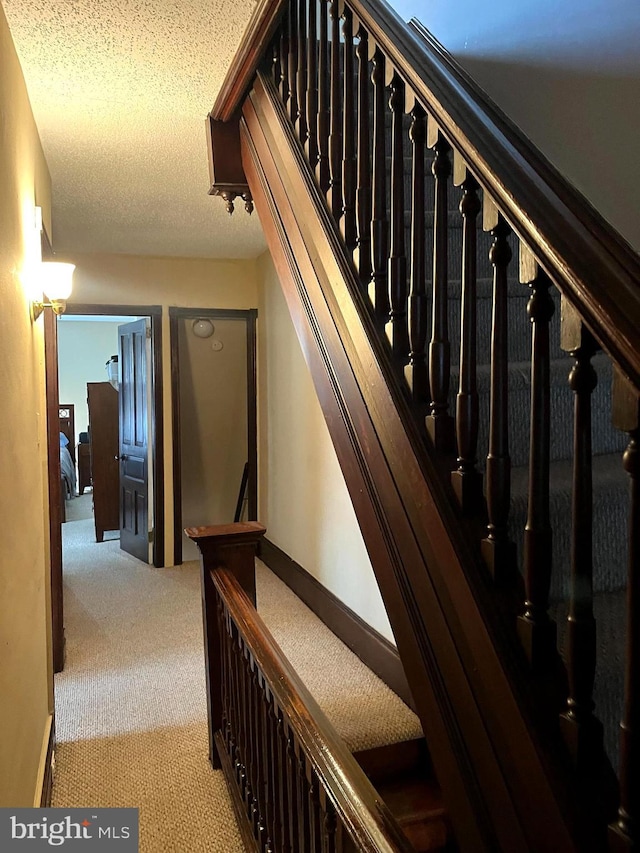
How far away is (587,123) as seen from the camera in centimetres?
162

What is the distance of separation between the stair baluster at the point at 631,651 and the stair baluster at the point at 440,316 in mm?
440

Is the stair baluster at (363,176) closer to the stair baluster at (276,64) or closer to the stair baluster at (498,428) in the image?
the stair baluster at (498,428)

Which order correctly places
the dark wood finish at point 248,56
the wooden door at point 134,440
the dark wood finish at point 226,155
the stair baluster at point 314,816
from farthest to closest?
1. the wooden door at point 134,440
2. the dark wood finish at point 226,155
3. the dark wood finish at point 248,56
4. the stair baluster at point 314,816

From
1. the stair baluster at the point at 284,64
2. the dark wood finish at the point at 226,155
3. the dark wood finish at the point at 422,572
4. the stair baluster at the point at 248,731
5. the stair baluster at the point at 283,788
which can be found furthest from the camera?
the dark wood finish at the point at 226,155

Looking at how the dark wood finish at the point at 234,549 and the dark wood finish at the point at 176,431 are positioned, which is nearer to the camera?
the dark wood finish at the point at 234,549

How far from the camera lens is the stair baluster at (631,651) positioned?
0.69 meters

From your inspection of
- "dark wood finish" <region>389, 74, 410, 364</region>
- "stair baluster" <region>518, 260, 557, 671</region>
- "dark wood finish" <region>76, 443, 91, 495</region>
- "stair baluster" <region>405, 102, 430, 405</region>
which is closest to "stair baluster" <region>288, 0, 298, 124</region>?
"dark wood finish" <region>389, 74, 410, 364</region>

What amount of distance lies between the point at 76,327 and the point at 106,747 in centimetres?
796

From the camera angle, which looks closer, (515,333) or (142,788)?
(515,333)

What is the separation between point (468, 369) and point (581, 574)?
0.39 meters

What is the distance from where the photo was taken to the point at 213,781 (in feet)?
7.97

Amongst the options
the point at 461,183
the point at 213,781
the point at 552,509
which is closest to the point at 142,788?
the point at 213,781

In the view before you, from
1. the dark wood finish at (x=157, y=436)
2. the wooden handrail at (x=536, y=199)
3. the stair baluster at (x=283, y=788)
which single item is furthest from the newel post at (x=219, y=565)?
the dark wood finish at (x=157, y=436)

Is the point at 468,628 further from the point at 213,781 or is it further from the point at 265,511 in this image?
the point at 265,511
